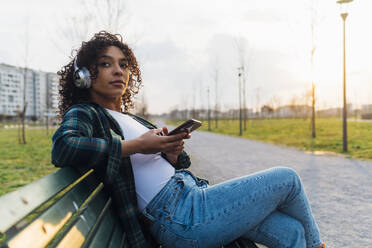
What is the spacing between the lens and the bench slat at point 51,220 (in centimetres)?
80

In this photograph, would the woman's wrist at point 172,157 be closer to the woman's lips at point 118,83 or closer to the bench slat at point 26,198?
the woman's lips at point 118,83

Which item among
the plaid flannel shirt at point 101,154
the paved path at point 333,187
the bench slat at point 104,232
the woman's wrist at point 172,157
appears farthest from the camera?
the paved path at point 333,187

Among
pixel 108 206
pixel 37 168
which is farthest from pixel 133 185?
pixel 37 168

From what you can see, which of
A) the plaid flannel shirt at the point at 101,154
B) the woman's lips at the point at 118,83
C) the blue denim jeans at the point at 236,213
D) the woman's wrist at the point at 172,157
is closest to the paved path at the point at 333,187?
the blue denim jeans at the point at 236,213

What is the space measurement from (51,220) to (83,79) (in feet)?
3.79

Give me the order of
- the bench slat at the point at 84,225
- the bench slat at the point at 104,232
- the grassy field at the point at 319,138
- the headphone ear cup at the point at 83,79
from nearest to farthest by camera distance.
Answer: the bench slat at the point at 84,225 → the bench slat at the point at 104,232 → the headphone ear cup at the point at 83,79 → the grassy field at the point at 319,138

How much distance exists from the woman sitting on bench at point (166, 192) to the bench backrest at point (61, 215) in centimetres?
10

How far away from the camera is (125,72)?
2.14 metres

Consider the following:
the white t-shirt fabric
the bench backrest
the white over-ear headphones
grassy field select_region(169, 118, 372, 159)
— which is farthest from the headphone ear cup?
grassy field select_region(169, 118, 372, 159)

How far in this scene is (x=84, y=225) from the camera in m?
1.30

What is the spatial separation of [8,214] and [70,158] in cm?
70

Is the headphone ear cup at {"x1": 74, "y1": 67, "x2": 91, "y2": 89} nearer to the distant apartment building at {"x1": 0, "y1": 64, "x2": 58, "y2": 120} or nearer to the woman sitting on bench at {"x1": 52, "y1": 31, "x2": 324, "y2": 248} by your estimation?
the woman sitting on bench at {"x1": 52, "y1": 31, "x2": 324, "y2": 248}

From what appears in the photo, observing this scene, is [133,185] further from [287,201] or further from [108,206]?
[287,201]

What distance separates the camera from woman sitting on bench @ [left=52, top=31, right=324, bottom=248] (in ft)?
5.06
